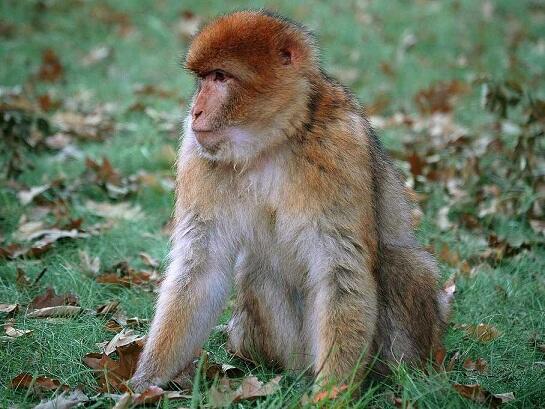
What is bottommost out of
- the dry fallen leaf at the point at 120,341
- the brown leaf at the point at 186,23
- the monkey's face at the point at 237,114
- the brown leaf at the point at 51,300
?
the brown leaf at the point at 51,300

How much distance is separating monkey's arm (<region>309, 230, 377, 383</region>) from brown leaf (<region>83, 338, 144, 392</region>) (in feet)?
2.53

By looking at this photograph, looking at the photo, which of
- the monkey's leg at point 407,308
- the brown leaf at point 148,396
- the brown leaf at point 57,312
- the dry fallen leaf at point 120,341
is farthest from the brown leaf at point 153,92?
the brown leaf at point 148,396

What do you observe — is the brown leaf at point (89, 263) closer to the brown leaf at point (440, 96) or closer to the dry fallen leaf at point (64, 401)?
the dry fallen leaf at point (64, 401)

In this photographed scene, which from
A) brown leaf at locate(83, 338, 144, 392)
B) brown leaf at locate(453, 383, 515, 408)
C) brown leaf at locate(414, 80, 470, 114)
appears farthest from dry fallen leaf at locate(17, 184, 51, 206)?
brown leaf at locate(414, 80, 470, 114)

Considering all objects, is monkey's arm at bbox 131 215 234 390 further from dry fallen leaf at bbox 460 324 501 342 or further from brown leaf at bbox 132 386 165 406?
dry fallen leaf at bbox 460 324 501 342

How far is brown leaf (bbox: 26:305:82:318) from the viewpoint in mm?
3939

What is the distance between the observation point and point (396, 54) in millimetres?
9664

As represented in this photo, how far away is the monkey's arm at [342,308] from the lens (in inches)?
125

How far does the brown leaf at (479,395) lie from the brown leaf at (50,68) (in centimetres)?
654

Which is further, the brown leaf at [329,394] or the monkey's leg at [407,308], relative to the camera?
the monkey's leg at [407,308]

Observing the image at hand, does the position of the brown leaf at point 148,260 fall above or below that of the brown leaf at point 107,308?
below

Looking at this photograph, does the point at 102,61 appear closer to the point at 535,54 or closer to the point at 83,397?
the point at 535,54

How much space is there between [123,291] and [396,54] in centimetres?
607

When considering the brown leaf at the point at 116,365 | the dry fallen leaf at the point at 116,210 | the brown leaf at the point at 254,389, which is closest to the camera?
the brown leaf at the point at 254,389
